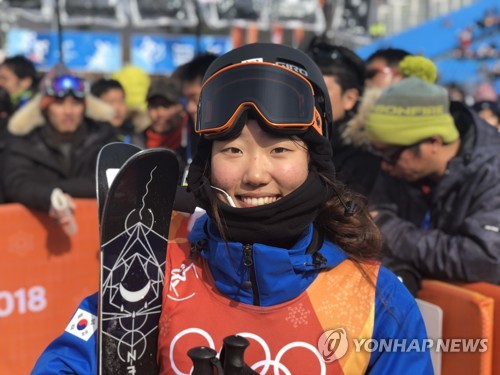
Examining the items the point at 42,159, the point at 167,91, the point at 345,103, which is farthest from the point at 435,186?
the point at 42,159

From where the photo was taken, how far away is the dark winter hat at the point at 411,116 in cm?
342

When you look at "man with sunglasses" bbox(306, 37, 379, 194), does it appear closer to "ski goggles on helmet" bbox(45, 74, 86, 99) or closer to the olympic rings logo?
the olympic rings logo

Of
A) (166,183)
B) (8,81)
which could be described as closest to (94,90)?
(8,81)

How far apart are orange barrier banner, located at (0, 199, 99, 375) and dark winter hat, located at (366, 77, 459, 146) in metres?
2.42

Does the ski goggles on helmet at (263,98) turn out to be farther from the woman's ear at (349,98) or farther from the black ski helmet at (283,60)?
the woman's ear at (349,98)

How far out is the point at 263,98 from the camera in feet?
6.34

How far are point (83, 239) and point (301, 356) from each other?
3.35 metres

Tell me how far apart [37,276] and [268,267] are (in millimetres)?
3312

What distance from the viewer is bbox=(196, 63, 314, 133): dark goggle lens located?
192 centimetres

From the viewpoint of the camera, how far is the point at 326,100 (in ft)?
6.81

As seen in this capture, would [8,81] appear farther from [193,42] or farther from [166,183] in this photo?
[193,42]

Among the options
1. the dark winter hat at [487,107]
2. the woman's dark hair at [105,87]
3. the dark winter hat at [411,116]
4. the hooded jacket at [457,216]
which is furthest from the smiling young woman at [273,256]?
the dark winter hat at [487,107]

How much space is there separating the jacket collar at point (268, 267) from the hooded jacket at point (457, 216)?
1.39m

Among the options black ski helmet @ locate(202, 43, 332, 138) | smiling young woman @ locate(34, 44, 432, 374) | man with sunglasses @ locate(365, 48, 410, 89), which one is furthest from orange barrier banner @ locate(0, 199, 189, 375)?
black ski helmet @ locate(202, 43, 332, 138)
